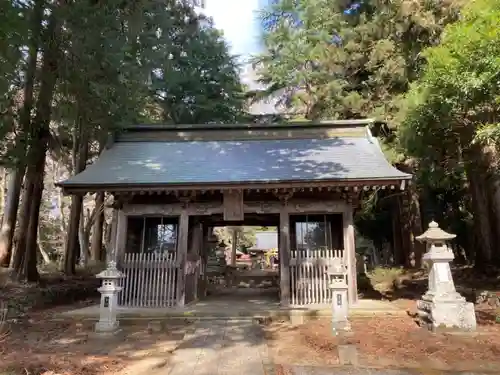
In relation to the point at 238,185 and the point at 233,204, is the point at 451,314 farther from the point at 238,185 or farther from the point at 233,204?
the point at 233,204

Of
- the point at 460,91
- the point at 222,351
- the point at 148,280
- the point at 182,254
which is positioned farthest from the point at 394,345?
the point at 148,280

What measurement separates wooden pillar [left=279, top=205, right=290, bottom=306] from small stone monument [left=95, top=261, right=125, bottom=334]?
393 centimetres

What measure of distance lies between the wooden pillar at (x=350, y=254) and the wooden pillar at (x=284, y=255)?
1.44 m

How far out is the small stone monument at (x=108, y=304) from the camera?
7414mm

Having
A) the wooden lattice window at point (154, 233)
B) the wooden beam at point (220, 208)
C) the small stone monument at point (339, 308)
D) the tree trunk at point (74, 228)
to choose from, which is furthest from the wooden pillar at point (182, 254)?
the tree trunk at point (74, 228)

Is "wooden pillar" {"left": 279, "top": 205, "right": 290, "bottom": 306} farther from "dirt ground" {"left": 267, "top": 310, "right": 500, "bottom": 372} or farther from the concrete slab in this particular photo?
"dirt ground" {"left": 267, "top": 310, "right": 500, "bottom": 372}

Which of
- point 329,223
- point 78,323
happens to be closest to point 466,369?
point 329,223

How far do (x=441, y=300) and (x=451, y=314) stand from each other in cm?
28

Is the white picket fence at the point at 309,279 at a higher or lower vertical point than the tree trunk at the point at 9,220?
lower

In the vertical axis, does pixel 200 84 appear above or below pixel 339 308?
A: above

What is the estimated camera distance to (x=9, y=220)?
10.7 m

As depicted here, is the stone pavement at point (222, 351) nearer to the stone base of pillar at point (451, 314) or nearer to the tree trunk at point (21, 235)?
the stone base of pillar at point (451, 314)

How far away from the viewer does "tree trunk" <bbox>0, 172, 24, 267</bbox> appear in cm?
1051

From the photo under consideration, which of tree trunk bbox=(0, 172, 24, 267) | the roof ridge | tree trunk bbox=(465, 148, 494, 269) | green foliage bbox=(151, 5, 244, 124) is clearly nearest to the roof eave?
tree trunk bbox=(0, 172, 24, 267)
